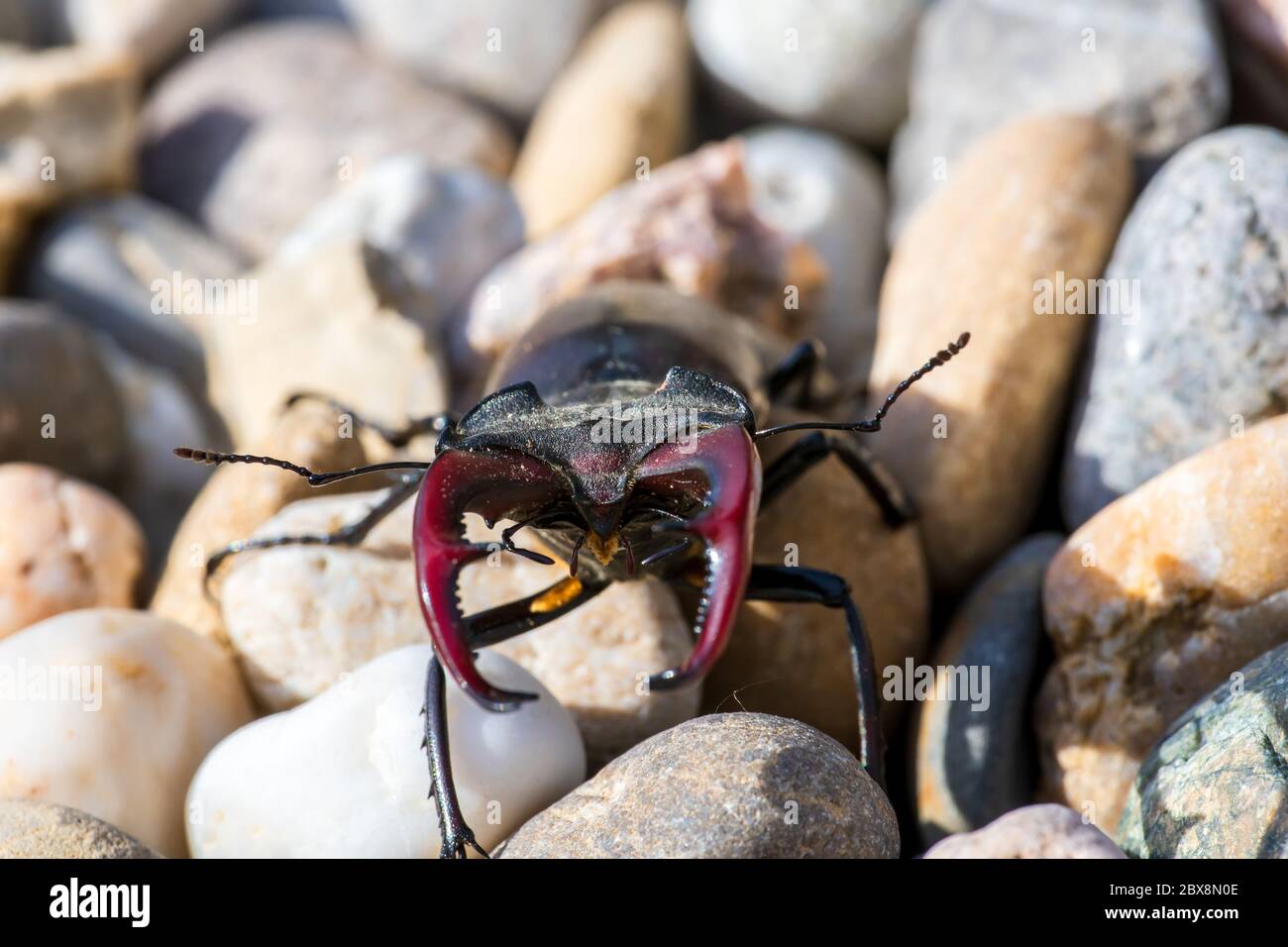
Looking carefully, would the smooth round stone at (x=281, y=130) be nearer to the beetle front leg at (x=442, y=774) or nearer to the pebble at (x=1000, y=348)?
the pebble at (x=1000, y=348)

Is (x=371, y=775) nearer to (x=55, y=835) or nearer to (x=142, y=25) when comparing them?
(x=55, y=835)

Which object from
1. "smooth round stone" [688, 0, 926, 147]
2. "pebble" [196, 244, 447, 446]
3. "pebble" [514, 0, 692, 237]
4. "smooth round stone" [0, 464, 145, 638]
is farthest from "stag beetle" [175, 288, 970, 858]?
"smooth round stone" [688, 0, 926, 147]

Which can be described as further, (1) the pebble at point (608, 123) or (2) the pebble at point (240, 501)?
(1) the pebble at point (608, 123)

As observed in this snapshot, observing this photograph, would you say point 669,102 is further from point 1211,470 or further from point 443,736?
point 443,736

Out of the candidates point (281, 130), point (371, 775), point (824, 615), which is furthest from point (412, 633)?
point (281, 130)

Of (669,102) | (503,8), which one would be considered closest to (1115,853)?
(669,102)

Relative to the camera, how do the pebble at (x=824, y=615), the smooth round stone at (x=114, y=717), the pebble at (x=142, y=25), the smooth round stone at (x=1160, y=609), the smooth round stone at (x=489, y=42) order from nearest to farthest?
the smooth round stone at (x=114, y=717) < the smooth round stone at (x=1160, y=609) < the pebble at (x=824, y=615) < the smooth round stone at (x=489, y=42) < the pebble at (x=142, y=25)

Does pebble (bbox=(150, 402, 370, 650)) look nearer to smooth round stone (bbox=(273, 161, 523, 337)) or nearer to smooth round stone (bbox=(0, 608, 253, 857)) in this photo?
smooth round stone (bbox=(0, 608, 253, 857))

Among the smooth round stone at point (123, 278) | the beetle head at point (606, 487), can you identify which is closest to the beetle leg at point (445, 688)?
the beetle head at point (606, 487)
